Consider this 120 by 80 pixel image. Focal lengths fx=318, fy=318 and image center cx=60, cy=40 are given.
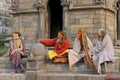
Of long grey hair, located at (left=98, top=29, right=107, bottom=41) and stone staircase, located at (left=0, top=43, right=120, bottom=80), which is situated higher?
long grey hair, located at (left=98, top=29, right=107, bottom=41)

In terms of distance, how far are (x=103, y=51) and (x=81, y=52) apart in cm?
105

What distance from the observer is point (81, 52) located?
11914 millimetres

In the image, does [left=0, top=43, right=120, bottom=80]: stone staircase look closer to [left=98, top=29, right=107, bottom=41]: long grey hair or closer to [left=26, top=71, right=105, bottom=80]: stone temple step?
[left=26, top=71, right=105, bottom=80]: stone temple step

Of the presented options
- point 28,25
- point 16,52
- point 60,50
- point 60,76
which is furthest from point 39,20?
point 60,76

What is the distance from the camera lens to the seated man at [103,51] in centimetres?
1094

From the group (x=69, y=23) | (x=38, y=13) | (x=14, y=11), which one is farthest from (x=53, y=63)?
(x=14, y=11)

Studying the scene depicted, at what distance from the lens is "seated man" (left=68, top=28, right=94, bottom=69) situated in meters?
11.6

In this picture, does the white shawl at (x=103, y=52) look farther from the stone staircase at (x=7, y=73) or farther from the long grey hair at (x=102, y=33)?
the stone staircase at (x=7, y=73)

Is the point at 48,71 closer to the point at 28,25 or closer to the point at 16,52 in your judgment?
the point at 16,52

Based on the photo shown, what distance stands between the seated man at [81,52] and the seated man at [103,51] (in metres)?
0.28

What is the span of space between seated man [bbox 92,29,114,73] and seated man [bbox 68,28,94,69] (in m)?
0.28

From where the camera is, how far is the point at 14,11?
20625mm

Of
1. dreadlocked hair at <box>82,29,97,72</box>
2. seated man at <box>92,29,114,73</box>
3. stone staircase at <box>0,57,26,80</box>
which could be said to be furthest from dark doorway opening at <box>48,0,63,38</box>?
seated man at <box>92,29,114,73</box>

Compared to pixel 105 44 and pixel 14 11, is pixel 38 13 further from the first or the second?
pixel 105 44
